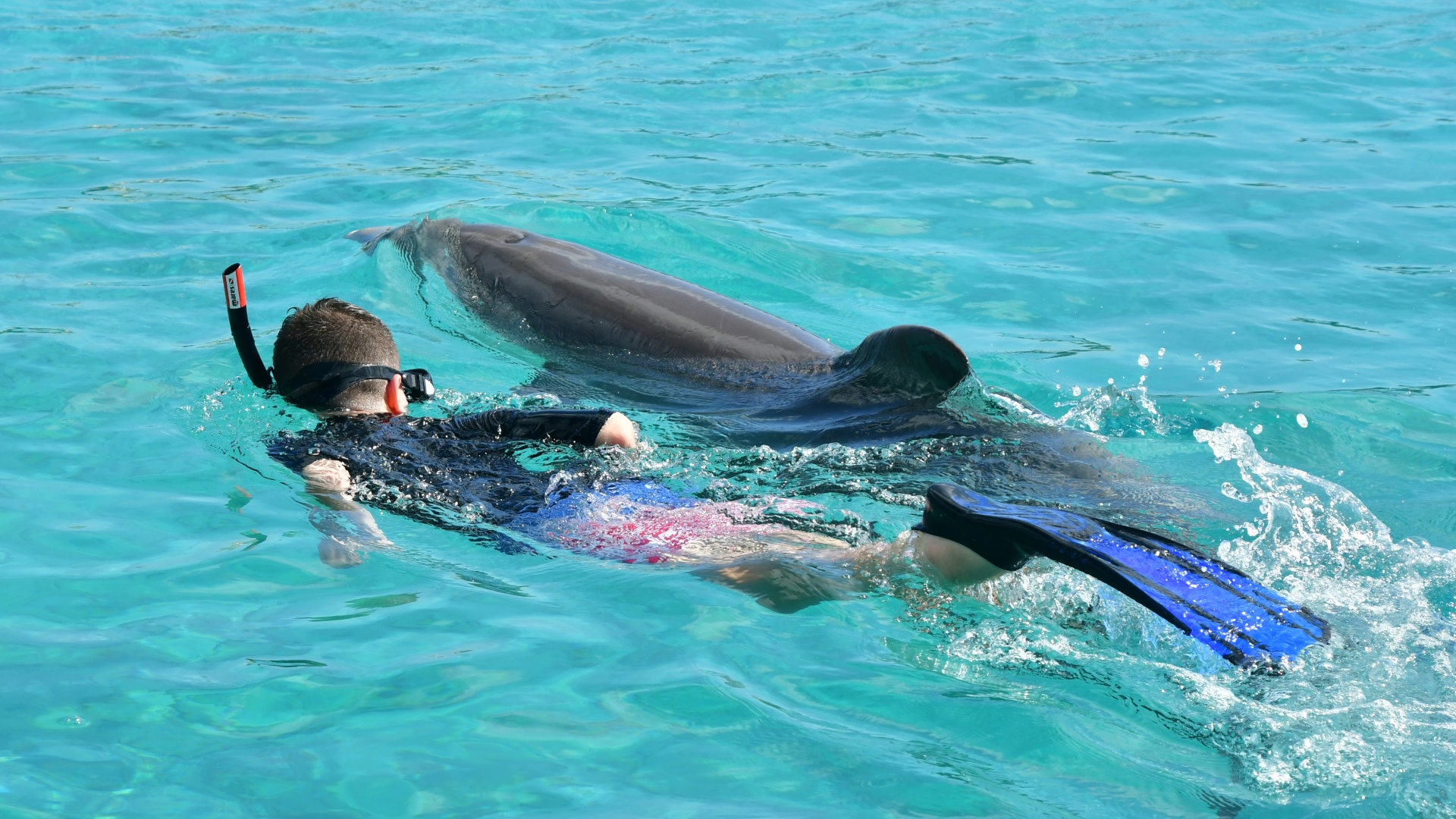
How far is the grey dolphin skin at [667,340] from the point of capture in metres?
5.29

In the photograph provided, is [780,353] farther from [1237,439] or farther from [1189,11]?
[1189,11]

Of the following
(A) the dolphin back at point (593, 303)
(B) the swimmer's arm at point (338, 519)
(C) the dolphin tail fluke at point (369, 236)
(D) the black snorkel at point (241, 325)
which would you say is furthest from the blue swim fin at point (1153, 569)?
(C) the dolphin tail fluke at point (369, 236)

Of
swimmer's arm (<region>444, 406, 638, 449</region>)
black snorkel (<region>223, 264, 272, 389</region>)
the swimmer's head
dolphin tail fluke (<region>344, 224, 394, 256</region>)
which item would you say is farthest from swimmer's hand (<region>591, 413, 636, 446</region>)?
dolphin tail fluke (<region>344, 224, 394, 256</region>)

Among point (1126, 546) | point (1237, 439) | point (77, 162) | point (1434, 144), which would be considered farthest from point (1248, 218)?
point (77, 162)

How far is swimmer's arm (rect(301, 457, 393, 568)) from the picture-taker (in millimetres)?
4414

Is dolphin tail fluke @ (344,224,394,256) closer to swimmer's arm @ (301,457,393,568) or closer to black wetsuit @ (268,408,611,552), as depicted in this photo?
black wetsuit @ (268,408,611,552)

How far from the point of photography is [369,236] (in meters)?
7.95

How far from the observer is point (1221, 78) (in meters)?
12.5

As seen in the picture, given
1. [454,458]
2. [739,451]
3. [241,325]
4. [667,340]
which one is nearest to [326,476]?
[454,458]

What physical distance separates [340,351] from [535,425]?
31.1 inches

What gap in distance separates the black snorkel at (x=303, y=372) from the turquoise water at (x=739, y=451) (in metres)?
0.31

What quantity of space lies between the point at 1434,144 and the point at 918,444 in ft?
25.4

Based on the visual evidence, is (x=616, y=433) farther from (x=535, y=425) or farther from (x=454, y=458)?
(x=454, y=458)

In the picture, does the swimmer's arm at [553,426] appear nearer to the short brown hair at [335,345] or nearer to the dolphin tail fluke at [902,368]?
the short brown hair at [335,345]
